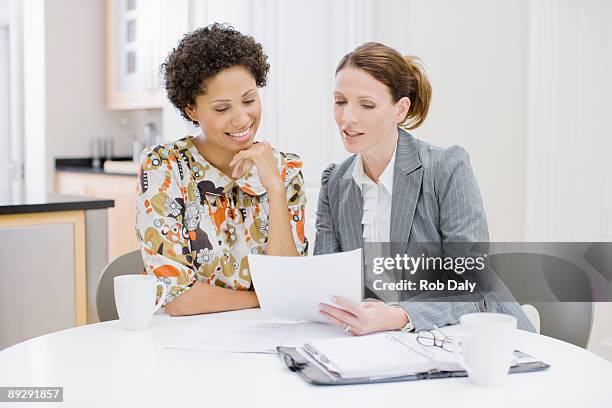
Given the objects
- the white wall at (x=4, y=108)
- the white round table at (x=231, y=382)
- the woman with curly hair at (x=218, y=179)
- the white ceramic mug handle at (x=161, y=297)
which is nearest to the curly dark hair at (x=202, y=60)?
the woman with curly hair at (x=218, y=179)

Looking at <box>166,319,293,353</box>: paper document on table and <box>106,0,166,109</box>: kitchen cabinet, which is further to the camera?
<box>106,0,166,109</box>: kitchen cabinet

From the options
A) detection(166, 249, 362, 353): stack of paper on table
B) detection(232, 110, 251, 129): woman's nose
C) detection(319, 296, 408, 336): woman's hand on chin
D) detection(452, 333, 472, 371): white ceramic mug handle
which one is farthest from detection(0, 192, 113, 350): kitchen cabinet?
detection(452, 333, 472, 371): white ceramic mug handle

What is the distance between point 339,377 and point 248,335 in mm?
325

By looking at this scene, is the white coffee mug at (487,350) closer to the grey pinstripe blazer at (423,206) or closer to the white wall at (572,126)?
the grey pinstripe blazer at (423,206)

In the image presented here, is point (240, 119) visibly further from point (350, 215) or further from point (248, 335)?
point (248, 335)

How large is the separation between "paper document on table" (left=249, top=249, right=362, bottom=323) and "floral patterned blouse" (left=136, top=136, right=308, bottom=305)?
28 centimetres

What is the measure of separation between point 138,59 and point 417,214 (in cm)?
356

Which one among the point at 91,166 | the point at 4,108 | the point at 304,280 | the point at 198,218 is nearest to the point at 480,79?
the point at 198,218

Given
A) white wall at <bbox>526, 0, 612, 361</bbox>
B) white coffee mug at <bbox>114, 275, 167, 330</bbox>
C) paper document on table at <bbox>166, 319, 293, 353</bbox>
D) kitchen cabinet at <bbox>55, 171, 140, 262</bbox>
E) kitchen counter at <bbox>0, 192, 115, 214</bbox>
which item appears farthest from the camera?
kitchen cabinet at <bbox>55, 171, 140, 262</bbox>

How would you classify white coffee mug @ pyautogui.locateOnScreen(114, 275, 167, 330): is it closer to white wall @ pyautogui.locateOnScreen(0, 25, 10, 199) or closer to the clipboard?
the clipboard

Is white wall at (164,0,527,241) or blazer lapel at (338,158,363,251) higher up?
white wall at (164,0,527,241)

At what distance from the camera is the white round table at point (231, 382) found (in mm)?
1005

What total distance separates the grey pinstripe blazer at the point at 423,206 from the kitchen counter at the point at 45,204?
1.13m

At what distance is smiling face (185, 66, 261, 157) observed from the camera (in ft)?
5.72
